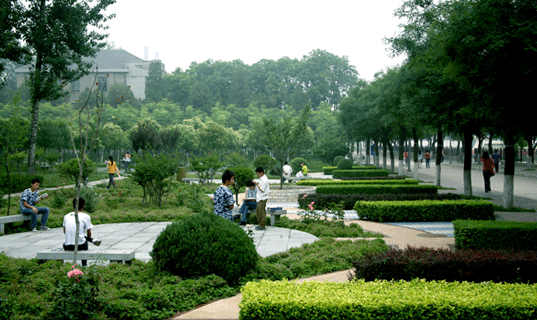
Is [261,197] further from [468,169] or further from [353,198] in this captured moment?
[468,169]

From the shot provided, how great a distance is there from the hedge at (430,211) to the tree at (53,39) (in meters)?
16.3

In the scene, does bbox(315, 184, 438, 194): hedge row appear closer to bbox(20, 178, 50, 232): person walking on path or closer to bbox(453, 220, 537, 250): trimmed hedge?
bbox(453, 220, 537, 250): trimmed hedge

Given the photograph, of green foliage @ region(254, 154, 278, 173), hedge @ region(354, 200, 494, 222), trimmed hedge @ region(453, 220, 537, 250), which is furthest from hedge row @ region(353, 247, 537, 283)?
green foliage @ region(254, 154, 278, 173)

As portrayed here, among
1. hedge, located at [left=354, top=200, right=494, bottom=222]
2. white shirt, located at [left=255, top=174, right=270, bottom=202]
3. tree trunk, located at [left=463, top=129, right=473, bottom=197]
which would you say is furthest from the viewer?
tree trunk, located at [left=463, top=129, right=473, bottom=197]

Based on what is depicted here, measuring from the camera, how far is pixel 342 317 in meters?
4.16

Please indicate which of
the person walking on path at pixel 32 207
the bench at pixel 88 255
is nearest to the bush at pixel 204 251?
the bench at pixel 88 255

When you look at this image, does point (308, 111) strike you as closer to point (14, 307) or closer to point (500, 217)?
point (500, 217)

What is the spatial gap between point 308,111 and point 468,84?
459 inches

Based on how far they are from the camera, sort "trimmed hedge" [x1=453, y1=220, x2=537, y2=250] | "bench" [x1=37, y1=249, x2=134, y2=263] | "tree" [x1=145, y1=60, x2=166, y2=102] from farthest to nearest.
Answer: "tree" [x1=145, y1=60, x2=166, y2=102] → "trimmed hedge" [x1=453, y1=220, x2=537, y2=250] → "bench" [x1=37, y1=249, x2=134, y2=263]

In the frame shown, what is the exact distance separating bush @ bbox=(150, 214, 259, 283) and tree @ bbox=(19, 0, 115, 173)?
1832cm

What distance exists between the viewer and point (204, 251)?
585 cm

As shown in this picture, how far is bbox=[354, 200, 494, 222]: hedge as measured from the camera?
1283 cm

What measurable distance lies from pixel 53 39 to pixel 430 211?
2026cm

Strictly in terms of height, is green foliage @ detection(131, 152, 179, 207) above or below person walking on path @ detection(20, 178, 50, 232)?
above
